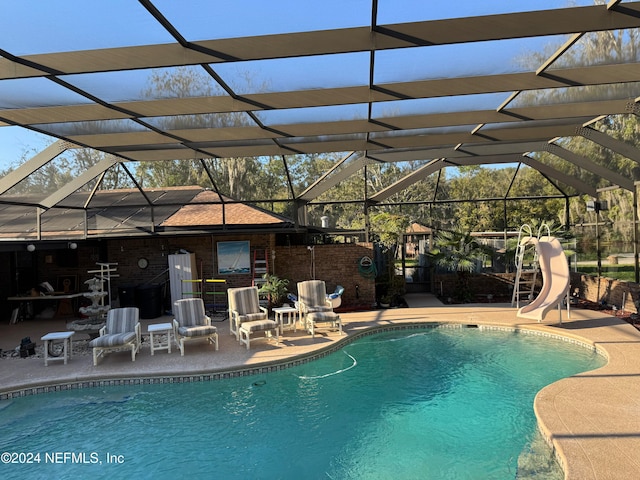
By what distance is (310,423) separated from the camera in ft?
20.3

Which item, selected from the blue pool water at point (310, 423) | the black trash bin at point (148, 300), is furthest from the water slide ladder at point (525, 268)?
the black trash bin at point (148, 300)

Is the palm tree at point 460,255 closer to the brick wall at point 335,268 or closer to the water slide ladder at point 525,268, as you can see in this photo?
the water slide ladder at point 525,268

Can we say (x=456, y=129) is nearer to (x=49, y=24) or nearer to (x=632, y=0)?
(x=632, y=0)

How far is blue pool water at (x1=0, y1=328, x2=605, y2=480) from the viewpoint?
5.10 metres

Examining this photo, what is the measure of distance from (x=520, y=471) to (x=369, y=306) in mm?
9359

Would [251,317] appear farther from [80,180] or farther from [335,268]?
[80,180]

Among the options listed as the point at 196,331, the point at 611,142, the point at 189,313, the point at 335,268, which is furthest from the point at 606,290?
the point at 189,313

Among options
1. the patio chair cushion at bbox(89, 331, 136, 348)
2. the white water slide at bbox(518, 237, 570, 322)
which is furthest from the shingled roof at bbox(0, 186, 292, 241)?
the white water slide at bbox(518, 237, 570, 322)

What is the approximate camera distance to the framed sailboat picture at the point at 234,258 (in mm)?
13680

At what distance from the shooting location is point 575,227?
15891 millimetres

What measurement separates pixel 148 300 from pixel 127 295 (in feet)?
2.26

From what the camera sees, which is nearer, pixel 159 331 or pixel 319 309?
pixel 159 331

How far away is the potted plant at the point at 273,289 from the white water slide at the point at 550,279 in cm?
Result: 649

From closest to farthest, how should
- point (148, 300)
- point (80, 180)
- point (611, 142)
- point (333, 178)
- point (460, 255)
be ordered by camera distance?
point (611, 142), point (80, 180), point (148, 300), point (333, 178), point (460, 255)
